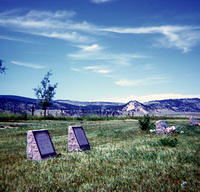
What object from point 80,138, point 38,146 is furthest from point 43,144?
point 80,138

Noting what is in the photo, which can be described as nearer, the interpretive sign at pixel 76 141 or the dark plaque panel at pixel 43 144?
the dark plaque panel at pixel 43 144

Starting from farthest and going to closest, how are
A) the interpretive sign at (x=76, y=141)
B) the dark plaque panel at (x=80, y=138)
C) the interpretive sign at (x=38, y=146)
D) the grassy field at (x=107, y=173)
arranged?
→ the dark plaque panel at (x=80, y=138) < the interpretive sign at (x=76, y=141) < the interpretive sign at (x=38, y=146) < the grassy field at (x=107, y=173)

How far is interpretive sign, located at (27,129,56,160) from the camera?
746 centimetres

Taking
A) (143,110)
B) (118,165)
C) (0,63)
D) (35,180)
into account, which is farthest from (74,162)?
(143,110)

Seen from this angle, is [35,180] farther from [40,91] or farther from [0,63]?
[40,91]

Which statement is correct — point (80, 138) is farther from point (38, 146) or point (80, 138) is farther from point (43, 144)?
point (38, 146)

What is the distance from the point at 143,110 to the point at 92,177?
515 ft

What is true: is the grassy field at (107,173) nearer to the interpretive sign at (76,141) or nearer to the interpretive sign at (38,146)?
the interpretive sign at (38,146)

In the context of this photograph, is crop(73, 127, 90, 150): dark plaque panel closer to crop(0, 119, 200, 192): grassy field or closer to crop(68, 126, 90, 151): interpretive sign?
crop(68, 126, 90, 151): interpretive sign

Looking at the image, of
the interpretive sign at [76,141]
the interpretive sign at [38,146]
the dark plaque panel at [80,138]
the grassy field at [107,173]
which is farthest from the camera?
the dark plaque panel at [80,138]

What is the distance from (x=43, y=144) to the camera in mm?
7785

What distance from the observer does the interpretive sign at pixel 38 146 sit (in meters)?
7.46

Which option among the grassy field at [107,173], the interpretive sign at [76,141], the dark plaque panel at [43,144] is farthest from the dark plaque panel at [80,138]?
the grassy field at [107,173]

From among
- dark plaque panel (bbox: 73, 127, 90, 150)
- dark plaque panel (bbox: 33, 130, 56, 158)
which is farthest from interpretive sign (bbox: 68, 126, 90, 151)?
dark plaque panel (bbox: 33, 130, 56, 158)
